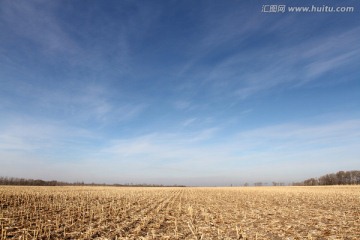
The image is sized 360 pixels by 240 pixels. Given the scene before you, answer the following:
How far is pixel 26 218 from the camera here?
19141mm

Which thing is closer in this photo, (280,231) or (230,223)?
(280,231)

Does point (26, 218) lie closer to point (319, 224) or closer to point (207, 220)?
point (207, 220)

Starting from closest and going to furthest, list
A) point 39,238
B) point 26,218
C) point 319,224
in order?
point 39,238 < point 319,224 < point 26,218

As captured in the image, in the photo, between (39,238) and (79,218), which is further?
(79,218)

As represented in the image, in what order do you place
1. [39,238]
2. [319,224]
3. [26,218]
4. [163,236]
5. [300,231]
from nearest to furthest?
[39,238] < [163,236] < [300,231] < [319,224] < [26,218]

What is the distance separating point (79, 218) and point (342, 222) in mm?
17723

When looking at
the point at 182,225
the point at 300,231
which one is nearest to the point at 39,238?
the point at 182,225

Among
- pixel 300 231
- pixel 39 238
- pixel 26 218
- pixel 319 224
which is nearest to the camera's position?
pixel 39 238

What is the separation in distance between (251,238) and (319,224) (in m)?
6.29

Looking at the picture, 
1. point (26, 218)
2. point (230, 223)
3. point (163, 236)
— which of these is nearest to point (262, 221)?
point (230, 223)

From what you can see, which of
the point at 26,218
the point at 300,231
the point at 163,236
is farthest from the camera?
the point at 26,218

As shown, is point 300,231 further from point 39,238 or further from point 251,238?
point 39,238

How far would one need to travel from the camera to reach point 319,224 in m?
17.7

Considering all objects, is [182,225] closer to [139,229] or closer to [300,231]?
[139,229]
